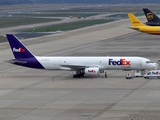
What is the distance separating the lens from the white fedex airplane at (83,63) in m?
62.5

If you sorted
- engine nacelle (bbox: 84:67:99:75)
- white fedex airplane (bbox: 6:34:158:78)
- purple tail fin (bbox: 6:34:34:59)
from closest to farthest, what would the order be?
engine nacelle (bbox: 84:67:99:75)
white fedex airplane (bbox: 6:34:158:78)
purple tail fin (bbox: 6:34:34:59)

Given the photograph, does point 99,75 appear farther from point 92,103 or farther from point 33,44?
point 33,44

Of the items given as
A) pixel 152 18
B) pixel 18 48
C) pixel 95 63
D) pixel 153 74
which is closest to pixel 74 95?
pixel 95 63

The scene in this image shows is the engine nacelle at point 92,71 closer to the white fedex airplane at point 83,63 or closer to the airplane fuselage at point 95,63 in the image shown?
the white fedex airplane at point 83,63

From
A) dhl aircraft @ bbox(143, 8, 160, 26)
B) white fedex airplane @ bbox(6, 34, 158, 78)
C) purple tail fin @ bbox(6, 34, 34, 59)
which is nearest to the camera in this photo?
white fedex airplane @ bbox(6, 34, 158, 78)

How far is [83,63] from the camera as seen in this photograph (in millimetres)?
63656

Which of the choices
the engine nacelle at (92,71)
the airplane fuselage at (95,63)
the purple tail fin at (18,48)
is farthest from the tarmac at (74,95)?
the purple tail fin at (18,48)

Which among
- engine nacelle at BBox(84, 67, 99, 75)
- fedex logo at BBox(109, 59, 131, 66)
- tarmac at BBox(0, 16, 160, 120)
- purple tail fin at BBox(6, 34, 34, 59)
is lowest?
tarmac at BBox(0, 16, 160, 120)

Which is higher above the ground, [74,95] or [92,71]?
[92,71]

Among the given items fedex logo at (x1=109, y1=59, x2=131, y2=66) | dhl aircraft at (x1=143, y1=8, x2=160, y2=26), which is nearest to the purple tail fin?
fedex logo at (x1=109, y1=59, x2=131, y2=66)

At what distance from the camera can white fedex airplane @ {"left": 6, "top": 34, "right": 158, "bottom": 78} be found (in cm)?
6250

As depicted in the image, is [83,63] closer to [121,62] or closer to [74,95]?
[121,62]

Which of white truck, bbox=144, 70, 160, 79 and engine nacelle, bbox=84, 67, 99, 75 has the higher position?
engine nacelle, bbox=84, 67, 99, 75

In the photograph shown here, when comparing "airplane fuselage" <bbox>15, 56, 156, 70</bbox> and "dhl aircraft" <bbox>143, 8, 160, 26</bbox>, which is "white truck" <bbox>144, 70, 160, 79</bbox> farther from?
"dhl aircraft" <bbox>143, 8, 160, 26</bbox>
